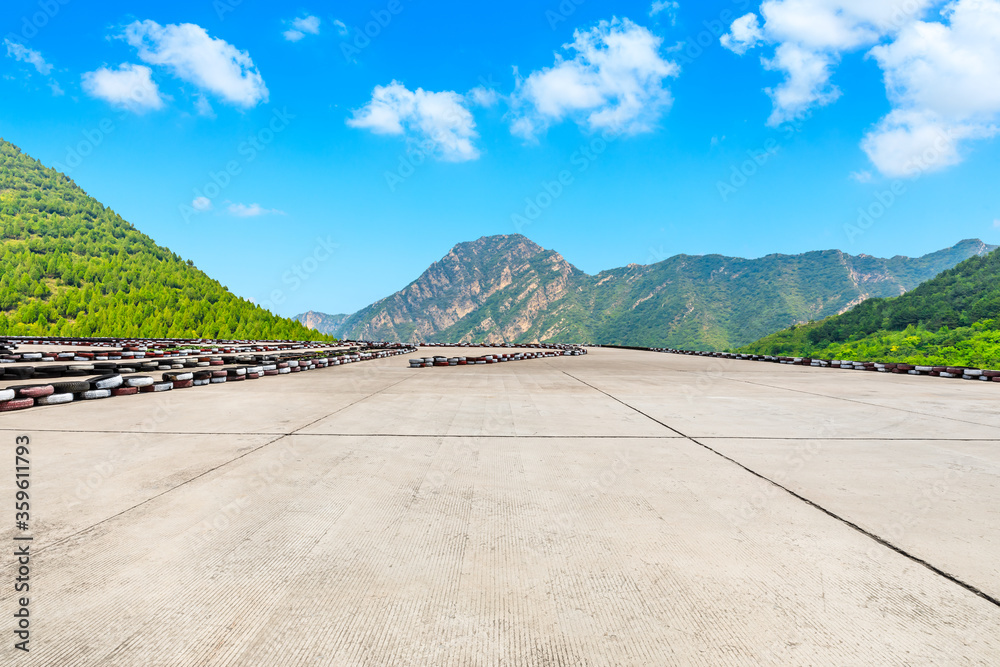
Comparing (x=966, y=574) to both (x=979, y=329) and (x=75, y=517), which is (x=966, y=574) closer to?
(x=75, y=517)

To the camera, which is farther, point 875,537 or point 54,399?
point 54,399

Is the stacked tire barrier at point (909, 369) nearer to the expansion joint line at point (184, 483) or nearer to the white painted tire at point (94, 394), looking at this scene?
the expansion joint line at point (184, 483)

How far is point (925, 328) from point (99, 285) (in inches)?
4392

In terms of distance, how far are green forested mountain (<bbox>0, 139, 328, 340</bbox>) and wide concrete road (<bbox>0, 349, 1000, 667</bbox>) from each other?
2844 inches

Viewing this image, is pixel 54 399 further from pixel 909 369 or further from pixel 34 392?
pixel 909 369

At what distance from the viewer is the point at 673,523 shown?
325 cm

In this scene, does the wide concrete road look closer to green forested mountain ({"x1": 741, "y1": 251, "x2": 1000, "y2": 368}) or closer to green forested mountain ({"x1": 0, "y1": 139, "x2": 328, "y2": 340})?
green forested mountain ({"x1": 741, "y1": 251, "x2": 1000, "y2": 368})

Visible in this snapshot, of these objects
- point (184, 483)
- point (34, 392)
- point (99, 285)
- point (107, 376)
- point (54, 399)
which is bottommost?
point (184, 483)

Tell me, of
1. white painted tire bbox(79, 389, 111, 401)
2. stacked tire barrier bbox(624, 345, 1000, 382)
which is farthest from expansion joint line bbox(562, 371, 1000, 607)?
stacked tire barrier bbox(624, 345, 1000, 382)

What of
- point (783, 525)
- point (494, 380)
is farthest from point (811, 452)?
point (494, 380)

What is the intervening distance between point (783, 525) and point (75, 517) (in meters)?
4.81

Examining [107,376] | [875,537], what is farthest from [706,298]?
[875,537]

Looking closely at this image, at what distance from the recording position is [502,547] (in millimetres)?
2863

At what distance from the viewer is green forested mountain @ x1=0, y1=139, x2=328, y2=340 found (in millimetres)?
64062
